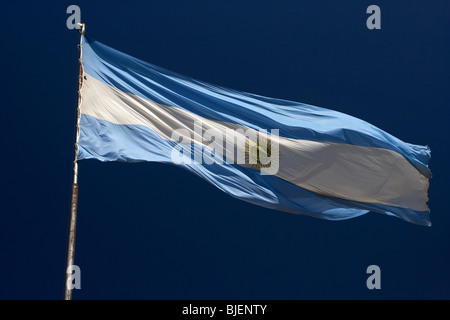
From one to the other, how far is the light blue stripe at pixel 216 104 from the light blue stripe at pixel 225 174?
0.40 metres

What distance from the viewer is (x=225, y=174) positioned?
516 cm

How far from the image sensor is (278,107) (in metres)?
Answer: 5.67

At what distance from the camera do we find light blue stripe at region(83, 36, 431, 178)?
5383 mm

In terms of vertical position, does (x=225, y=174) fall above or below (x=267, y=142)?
below

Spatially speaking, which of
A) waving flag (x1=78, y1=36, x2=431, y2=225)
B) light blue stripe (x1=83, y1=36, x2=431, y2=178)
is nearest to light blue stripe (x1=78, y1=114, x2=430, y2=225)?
waving flag (x1=78, y1=36, x2=431, y2=225)

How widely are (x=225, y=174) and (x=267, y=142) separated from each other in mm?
541

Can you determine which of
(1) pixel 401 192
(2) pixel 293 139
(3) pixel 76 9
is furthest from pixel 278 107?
(3) pixel 76 9

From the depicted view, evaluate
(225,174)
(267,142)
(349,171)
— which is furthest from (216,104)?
(349,171)

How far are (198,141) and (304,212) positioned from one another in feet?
3.43

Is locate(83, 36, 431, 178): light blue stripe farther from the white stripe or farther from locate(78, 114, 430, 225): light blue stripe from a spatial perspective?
locate(78, 114, 430, 225): light blue stripe

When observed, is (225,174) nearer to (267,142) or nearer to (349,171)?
(267,142)

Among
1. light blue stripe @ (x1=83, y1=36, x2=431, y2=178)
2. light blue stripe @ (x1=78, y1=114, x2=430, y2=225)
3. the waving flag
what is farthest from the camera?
light blue stripe @ (x1=83, y1=36, x2=431, y2=178)

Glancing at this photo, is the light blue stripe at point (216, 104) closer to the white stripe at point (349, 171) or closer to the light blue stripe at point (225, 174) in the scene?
the white stripe at point (349, 171)

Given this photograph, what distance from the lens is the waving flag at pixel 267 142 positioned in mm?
5242
